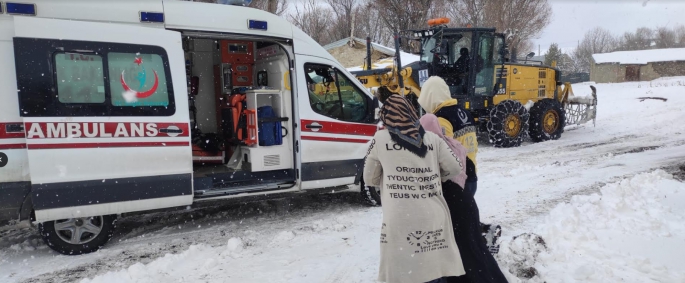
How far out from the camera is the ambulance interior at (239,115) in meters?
6.22

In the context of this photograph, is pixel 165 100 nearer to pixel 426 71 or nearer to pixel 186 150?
pixel 186 150

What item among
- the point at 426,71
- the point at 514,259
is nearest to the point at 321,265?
the point at 514,259

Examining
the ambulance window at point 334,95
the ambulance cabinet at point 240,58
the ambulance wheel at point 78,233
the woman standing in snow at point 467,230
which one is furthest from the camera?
the ambulance cabinet at point 240,58

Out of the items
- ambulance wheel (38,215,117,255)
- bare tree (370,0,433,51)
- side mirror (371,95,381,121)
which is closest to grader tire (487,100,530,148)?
side mirror (371,95,381,121)

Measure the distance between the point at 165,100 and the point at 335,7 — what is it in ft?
112

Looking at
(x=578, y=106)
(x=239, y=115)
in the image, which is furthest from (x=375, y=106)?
(x=578, y=106)

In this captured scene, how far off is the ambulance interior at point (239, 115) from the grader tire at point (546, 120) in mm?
8564

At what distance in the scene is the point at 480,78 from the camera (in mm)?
11859

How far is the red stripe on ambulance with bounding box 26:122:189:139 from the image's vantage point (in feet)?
14.4

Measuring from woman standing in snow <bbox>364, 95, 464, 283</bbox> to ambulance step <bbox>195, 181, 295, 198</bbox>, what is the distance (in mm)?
3162

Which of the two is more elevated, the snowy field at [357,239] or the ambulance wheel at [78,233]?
the ambulance wheel at [78,233]

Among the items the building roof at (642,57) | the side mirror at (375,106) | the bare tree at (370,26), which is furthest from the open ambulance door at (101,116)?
the building roof at (642,57)

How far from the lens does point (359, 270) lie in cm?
438

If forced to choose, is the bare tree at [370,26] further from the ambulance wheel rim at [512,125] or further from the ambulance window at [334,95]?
the ambulance window at [334,95]
